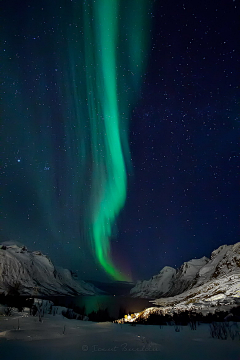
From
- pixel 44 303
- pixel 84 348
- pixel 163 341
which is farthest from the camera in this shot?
pixel 44 303

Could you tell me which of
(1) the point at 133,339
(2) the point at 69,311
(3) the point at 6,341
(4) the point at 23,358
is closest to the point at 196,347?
(1) the point at 133,339

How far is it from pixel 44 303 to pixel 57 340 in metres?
9.78

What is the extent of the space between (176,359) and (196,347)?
4.18ft

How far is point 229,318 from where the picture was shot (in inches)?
464

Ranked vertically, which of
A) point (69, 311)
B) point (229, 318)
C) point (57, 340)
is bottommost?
point (229, 318)

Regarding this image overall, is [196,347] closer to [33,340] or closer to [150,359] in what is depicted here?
[150,359]

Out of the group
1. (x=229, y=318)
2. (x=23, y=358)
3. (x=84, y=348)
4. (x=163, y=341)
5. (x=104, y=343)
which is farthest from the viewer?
(x=229, y=318)

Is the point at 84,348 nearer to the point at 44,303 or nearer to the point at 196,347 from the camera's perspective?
the point at 196,347

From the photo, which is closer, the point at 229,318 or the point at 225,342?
the point at 225,342

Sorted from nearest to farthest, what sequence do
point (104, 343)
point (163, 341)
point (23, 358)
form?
point (23, 358) → point (104, 343) → point (163, 341)

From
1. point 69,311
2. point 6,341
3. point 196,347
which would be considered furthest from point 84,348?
point 69,311

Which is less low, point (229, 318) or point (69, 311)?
point (69, 311)

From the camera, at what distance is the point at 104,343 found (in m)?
5.61

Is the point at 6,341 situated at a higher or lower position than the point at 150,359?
higher
